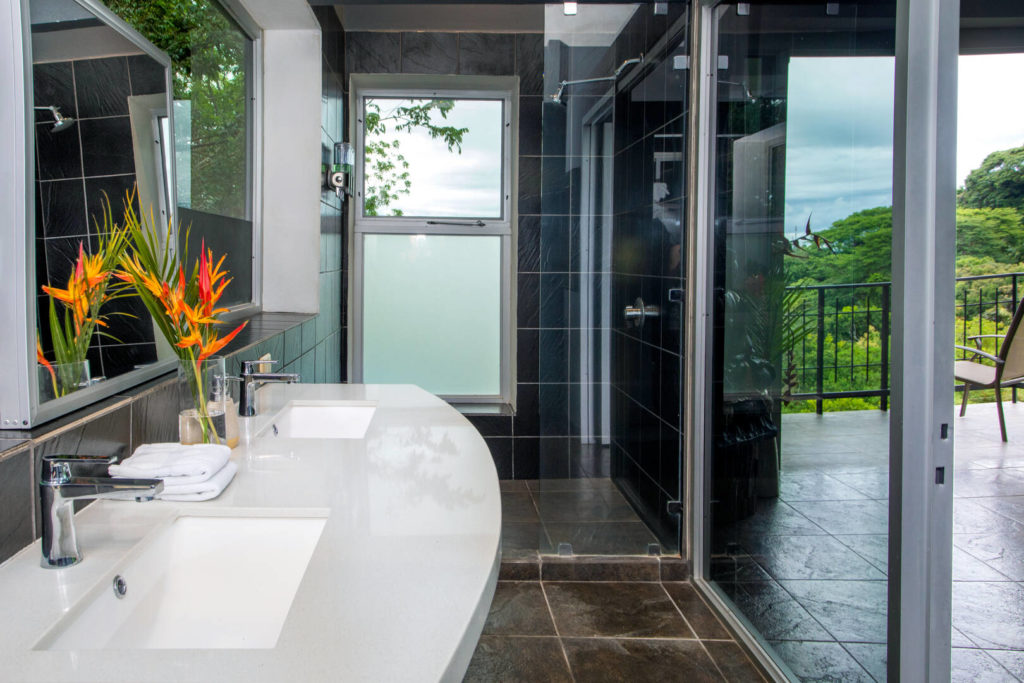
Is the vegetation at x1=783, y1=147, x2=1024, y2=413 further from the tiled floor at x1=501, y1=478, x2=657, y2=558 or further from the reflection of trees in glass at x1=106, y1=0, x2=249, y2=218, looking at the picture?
the reflection of trees in glass at x1=106, y1=0, x2=249, y2=218

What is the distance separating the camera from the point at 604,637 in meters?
2.70

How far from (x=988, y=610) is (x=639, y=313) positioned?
5.51ft

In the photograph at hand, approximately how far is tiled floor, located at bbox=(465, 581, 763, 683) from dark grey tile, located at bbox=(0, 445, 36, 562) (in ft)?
5.09

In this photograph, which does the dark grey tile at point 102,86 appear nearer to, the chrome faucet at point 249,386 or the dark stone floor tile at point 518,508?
the chrome faucet at point 249,386

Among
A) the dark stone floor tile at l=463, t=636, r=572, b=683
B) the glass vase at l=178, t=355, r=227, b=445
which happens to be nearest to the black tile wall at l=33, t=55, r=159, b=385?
the glass vase at l=178, t=355, r=227, b=445

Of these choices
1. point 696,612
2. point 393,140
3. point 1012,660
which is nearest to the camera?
point 1012,660

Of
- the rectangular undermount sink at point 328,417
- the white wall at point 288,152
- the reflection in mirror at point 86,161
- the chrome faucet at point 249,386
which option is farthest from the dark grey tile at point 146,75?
the white wall at point 288,152

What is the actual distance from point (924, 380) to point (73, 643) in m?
1.56

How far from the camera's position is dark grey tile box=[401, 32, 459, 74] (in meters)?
4.62

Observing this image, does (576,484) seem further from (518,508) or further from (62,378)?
(62,378)

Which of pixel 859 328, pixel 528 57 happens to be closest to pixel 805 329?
pixel 859 328

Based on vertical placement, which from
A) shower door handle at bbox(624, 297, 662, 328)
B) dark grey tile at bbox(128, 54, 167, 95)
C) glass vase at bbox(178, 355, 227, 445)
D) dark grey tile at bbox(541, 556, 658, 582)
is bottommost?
dark grey tile at bbox(541, 556, 658, 582)

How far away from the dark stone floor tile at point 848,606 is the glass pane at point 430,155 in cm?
324

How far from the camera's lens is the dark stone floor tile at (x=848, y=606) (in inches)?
73.3
